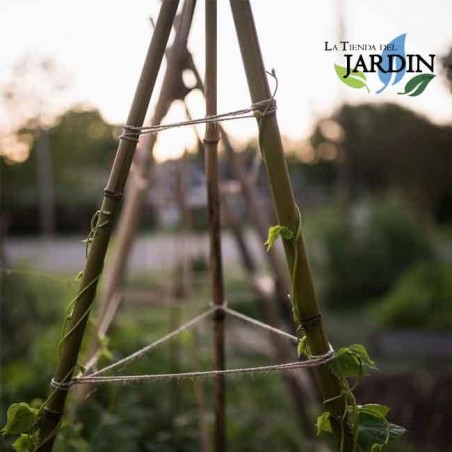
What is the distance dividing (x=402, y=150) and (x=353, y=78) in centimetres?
649

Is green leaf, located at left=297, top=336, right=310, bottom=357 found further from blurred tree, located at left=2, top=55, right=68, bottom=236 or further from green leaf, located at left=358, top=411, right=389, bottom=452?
blurred tree, located at left=2, top=55, right=68, bottom=236

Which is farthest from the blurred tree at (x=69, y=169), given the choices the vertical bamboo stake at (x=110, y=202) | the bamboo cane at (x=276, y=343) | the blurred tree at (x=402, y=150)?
the vertical bamboo stake at (x=110, y=202)

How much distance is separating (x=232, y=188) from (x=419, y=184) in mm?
5602

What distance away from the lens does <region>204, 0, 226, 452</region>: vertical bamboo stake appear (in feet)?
4.75

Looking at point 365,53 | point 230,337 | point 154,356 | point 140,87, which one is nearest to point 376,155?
point 230,337

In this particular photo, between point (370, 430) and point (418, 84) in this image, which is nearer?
point (370, 430)

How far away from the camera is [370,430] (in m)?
1.17

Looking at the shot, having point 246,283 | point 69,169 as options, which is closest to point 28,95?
point 246,283

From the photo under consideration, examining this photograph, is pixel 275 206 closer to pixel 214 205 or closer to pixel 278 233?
pixel 278 233

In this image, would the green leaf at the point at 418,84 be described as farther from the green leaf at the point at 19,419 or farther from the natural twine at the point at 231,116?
the green leaf at the point at 19,419

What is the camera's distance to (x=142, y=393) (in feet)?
9.70

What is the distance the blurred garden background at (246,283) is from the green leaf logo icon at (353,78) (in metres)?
0.19

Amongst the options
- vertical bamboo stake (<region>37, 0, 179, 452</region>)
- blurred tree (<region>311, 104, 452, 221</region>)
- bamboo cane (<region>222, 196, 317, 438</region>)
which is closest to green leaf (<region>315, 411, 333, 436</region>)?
vertical bamboo stake (<region>37, 0, 179, 452</region>)

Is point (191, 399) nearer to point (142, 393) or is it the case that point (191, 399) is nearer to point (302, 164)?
A: point (142, 393)
